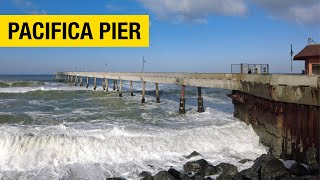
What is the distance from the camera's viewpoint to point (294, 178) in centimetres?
868

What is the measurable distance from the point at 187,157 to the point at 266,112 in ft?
12.9

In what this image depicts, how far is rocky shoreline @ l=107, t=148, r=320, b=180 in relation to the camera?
9482mm

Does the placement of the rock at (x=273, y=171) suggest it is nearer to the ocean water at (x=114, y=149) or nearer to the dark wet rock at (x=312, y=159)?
the dark wet rock at (x=312, y=159)

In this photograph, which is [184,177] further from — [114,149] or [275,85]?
[275,85]

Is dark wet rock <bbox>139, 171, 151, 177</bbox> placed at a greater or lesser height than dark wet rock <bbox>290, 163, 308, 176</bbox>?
lesser

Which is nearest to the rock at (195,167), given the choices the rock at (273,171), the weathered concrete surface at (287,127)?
the rock at (273,171)

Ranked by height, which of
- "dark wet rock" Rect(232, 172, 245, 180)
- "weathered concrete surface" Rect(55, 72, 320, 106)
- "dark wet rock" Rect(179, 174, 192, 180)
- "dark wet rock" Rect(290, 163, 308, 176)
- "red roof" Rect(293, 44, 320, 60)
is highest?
"red roof" Rect(293, 44, 320, 60)

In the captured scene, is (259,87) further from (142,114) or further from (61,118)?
(61,118)

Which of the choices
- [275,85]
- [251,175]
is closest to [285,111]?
[275,85]

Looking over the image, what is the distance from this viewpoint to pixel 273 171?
9547 mm

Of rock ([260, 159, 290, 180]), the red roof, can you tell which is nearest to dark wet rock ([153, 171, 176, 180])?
rock ([260, 159, 290, 180])

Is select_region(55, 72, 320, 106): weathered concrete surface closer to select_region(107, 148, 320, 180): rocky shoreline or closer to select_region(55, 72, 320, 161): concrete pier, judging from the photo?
select_region(55, 72, 320, 161): concrete pier

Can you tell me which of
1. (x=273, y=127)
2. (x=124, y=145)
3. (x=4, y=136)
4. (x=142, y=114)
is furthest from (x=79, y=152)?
(x=142, y=114)

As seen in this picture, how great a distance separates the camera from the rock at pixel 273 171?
31.0 feet
